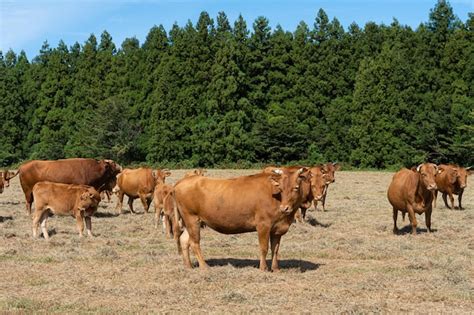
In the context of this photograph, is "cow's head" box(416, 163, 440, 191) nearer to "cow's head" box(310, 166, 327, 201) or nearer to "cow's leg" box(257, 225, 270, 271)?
"cow's head" box(310, 166, 327, 201)

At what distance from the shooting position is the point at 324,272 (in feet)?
34.0

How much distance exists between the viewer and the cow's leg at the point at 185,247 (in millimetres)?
10531

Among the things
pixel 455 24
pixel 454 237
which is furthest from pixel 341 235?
pixel 455 24

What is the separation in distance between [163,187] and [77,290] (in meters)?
7.61

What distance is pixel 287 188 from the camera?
405 inches

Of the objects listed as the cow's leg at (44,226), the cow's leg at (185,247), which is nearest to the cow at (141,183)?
the cow's leg at (44,226)

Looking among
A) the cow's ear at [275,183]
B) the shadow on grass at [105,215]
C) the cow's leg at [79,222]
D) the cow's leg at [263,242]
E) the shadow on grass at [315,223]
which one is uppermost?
the cow's ear at [275,183]

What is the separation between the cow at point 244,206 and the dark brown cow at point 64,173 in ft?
32.2

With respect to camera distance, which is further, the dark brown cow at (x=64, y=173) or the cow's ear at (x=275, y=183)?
the dark brown cow at (x=64, y=173)

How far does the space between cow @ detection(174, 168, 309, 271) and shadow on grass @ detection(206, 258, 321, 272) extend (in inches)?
25.6

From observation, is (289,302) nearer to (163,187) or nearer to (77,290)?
(77,290)

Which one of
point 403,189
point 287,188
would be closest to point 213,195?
→ point 287,188

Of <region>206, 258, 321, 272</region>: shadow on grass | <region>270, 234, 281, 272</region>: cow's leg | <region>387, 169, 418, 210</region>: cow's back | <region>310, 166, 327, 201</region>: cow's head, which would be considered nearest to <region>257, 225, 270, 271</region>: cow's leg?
<region>270, 234, 281, 272</region>: cow's leg

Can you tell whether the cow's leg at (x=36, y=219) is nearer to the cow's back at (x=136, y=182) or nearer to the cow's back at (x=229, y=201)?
the cow's back at (x=229, y=201)
